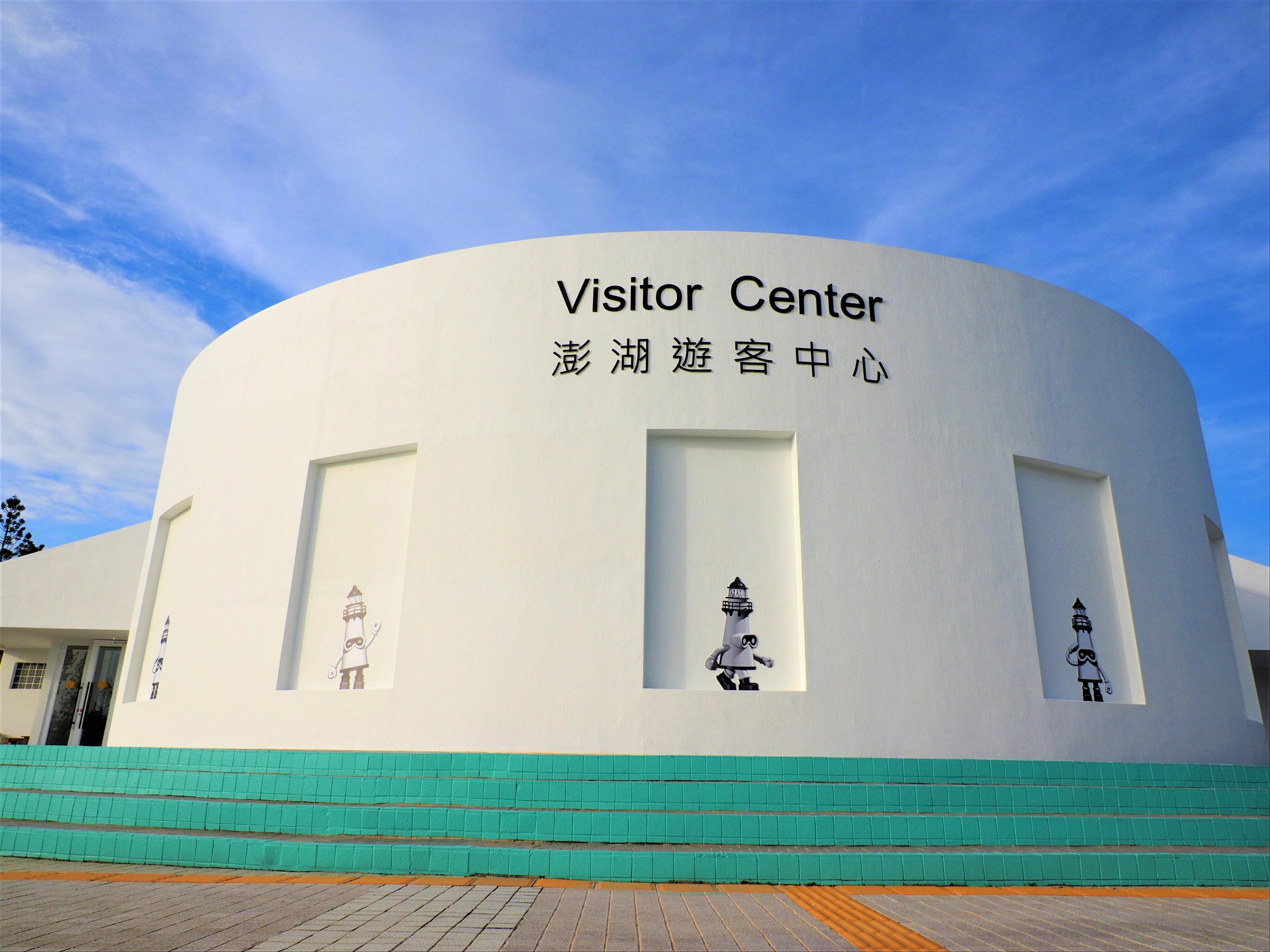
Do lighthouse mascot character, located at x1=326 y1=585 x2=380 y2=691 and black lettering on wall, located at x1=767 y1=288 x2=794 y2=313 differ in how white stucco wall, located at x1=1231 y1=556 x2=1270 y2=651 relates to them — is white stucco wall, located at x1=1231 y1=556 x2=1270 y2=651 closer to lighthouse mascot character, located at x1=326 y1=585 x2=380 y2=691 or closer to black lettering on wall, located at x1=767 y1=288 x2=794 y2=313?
black lettering on wall, located at x1=767 y1=288 x2=794 y2=313

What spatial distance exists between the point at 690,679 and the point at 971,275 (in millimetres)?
5458

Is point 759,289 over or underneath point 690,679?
over

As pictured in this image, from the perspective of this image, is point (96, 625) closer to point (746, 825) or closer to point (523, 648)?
point (523, 648)

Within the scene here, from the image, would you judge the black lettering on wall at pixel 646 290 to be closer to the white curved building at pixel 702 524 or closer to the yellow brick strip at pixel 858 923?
the white curved building at pixel 702 524

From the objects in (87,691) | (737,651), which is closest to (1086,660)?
(737,651)

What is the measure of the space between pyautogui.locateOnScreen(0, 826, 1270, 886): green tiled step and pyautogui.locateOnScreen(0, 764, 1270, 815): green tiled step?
755mm

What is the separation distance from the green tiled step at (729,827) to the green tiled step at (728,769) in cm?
74

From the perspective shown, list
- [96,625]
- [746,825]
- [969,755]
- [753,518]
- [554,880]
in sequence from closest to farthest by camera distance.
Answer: [554,880] < [746,825] < [969,755] < [753,518] < [96,625]

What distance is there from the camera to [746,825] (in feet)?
19.6

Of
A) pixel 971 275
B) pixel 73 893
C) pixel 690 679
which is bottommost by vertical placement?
pixel 73 893

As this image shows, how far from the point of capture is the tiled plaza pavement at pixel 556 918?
3.75m

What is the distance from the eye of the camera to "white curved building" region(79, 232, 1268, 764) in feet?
24.9

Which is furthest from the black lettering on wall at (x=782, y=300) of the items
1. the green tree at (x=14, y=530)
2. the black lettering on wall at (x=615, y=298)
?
the green tree at (x=14, y=530)

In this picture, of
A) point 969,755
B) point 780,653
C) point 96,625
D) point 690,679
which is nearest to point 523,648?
point 690,679
